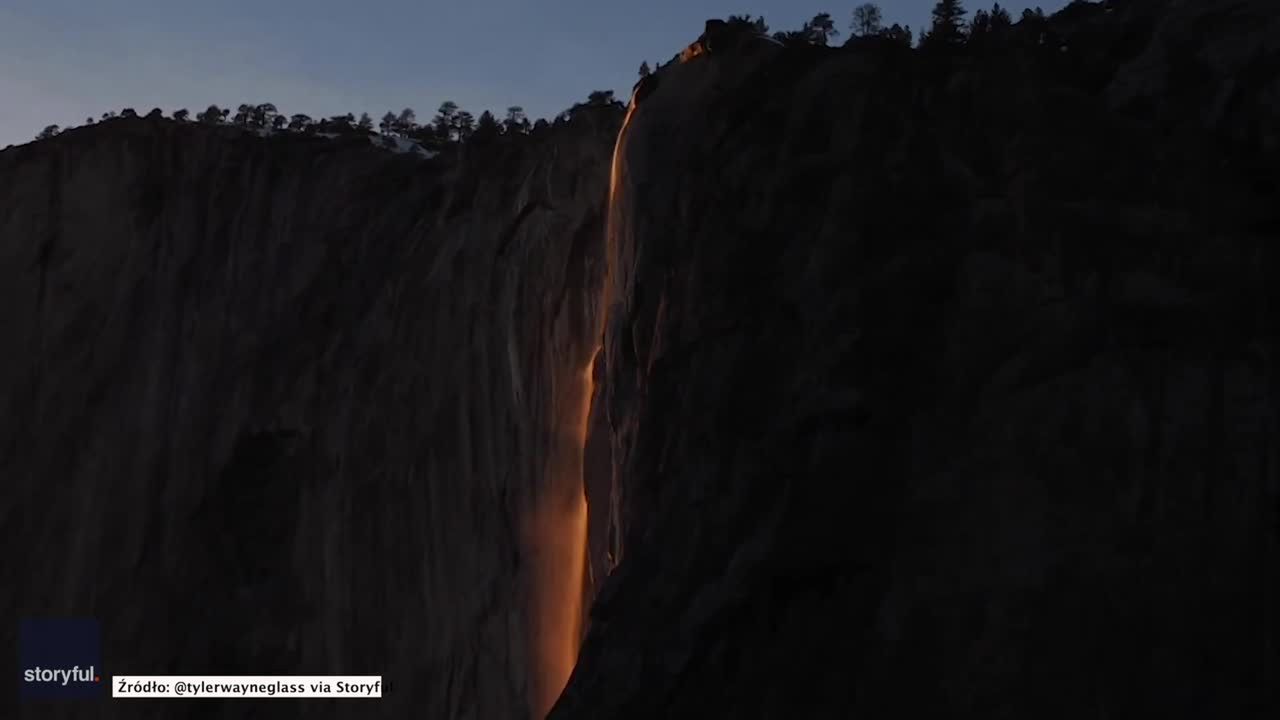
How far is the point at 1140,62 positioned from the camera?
50.6ft

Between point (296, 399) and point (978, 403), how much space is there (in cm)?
1634

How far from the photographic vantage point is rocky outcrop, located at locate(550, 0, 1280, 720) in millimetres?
13242

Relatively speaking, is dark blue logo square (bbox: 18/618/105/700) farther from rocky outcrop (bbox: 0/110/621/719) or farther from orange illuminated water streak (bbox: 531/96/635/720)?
orange illuminated water streak (bbox: 531/96/635/720)

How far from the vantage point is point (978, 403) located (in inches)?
563

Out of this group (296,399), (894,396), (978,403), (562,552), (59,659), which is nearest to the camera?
(978,403)

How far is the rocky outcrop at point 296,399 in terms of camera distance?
24.2 metres

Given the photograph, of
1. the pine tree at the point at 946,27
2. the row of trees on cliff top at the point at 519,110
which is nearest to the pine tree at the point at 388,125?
the row of trees on cliff top at the point at 519,110

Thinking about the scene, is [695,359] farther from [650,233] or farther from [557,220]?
[557,220]

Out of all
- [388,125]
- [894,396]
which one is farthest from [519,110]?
[894,396]

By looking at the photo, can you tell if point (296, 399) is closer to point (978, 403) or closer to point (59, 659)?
point (59, 659)

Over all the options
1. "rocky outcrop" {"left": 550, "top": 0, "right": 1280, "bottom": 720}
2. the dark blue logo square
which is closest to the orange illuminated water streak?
"rocky outcrop" {"left": 550, "top": 0, "right": 1280, "bottom": 720}

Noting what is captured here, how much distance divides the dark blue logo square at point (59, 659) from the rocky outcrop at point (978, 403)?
1552 centimetres

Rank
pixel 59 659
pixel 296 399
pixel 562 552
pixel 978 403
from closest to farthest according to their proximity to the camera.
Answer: pixel 978 403
pixel 562 552
pixel 296 399
pixel 59 659

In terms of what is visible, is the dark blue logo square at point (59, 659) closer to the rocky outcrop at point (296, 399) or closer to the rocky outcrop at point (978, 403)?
the rocky outcrop at point (296, 399)
